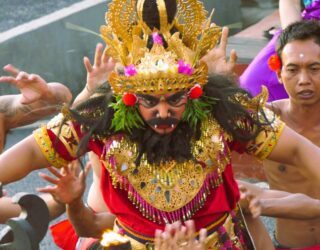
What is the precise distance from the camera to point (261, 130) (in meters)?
4.39

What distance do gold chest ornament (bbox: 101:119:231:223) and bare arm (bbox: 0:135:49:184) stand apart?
264mm

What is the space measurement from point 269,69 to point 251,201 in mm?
1760

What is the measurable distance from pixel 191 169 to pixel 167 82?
0.36 meters

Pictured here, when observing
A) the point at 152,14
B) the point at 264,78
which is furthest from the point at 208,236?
the point at 264,78

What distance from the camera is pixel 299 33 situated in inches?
212

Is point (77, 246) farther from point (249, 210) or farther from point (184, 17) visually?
point (184, 17)

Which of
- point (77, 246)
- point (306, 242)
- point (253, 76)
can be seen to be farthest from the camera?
point (253, 76)

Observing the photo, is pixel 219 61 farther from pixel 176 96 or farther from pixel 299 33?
pixel 299 33

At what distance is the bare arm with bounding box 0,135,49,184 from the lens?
4.34 meters

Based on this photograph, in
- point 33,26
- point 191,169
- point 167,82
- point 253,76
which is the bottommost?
point 33,26

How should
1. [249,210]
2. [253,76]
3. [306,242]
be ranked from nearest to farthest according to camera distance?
1. [249,210]
2. [306,242]
3. [253,76]

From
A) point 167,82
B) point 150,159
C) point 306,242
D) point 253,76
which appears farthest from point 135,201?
point 253,76

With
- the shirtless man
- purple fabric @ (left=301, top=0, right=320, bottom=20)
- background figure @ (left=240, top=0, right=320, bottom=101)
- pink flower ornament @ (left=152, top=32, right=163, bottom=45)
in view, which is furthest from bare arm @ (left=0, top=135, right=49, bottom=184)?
purple fabric @ (left=301, top=0, right=320, bottom=20)

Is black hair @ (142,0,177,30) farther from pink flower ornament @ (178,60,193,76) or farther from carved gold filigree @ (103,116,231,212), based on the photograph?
carved gold filigree @ (103,116,231,212)
